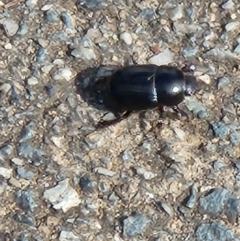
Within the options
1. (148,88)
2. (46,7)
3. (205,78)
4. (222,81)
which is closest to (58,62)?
(46,7)

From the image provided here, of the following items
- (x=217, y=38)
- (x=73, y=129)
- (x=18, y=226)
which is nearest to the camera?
(x=18, y=226)

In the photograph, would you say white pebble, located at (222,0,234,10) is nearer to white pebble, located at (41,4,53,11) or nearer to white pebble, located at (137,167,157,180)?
white pebble, located at (41,4,53,11)

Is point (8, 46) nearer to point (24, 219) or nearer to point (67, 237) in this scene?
point (24, 219)

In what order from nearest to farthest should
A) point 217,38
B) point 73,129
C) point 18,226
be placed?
point 18,226
point 73,129
point 217,38

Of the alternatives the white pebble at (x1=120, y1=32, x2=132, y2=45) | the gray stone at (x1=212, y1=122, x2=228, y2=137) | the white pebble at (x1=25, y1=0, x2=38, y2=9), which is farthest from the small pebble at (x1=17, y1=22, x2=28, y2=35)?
the gray stone at (x1=212, y1=122, x2=228, y2=137)

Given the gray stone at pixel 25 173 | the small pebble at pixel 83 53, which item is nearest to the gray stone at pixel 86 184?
the gray stone at pixel 25 173

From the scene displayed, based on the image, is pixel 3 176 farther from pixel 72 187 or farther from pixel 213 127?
pixel 213 127

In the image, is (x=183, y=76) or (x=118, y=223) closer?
(x=118, y=223)

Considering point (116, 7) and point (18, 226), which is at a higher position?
point (116, 7)

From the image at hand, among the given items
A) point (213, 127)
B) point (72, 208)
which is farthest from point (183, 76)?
point (72, 208)
